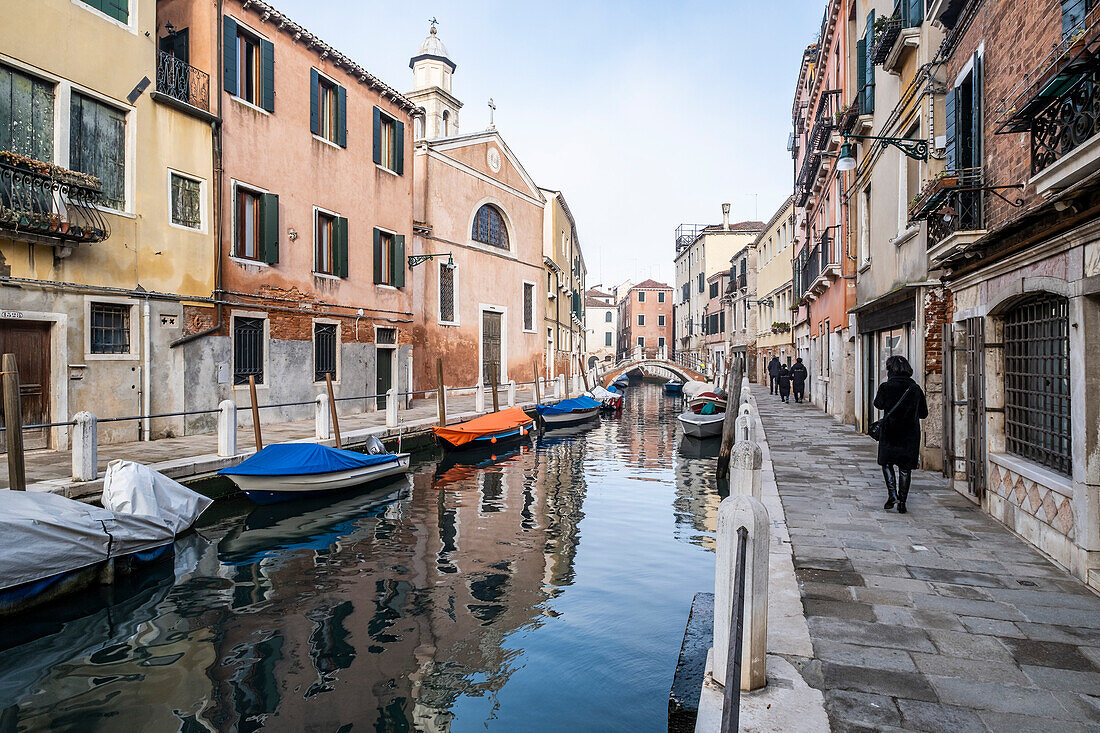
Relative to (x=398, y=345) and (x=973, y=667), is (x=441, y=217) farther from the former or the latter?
(x=973, y=667)

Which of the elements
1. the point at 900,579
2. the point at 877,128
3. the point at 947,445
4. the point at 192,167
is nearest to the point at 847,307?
the point at 877,128

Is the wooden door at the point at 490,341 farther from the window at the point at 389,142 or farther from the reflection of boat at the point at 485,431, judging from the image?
the reflection of boat at the point at 485,431

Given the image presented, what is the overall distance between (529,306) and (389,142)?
11974 millimetres

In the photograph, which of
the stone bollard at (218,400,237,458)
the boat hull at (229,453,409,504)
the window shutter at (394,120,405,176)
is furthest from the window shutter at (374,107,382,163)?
the boat hull at (229,453,409,504)

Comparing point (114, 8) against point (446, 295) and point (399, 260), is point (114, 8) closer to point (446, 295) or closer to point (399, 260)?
point (399, 260)

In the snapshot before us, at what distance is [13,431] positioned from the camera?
700 cm

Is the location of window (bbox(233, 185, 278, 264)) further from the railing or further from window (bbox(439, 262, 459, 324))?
window (bbox(439, 262, 459, 324))

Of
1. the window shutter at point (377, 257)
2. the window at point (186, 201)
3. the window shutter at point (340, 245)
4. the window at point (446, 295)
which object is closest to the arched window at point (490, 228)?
the window at point (446, 295)

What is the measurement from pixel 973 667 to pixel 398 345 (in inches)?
707

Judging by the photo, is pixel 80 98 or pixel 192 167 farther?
pixel 192 167

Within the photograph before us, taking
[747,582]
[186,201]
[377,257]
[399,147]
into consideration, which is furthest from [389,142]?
[747,582]

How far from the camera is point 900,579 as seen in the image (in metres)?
4.67

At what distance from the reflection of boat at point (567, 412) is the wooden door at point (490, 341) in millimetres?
4224

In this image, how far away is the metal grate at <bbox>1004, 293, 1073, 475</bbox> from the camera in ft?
17.2
